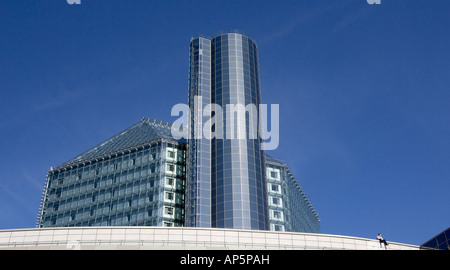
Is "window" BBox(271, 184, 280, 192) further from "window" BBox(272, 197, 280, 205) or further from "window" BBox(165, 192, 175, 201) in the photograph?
"window" BBox(165, 192, 175, 201)

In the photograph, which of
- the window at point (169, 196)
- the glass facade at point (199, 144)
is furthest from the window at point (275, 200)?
the window at point (169, 196)

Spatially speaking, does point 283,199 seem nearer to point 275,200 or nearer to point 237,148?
point 275,200

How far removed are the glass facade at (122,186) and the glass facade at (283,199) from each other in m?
24.7

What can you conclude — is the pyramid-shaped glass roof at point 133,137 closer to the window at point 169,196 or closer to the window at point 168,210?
the window at point 169,196

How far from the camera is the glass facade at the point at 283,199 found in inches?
5965

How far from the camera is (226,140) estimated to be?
14350 centimetres

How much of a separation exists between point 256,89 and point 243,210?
127 ft

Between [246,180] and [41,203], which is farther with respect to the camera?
[41,203]

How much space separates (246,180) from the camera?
13650cm

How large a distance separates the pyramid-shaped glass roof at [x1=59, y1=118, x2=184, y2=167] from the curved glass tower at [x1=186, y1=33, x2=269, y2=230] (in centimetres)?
1184

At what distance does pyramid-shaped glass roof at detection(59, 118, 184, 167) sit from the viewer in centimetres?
15375
